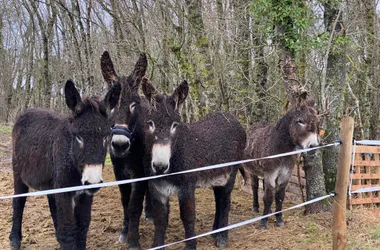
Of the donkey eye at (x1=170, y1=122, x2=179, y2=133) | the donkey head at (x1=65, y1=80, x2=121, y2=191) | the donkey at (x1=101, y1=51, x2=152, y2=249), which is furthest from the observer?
the donkey at (x1=101, y1=51, x2=152, y2=249)

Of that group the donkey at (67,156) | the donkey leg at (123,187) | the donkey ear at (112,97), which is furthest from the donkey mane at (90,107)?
the donkey leg at (123,187)

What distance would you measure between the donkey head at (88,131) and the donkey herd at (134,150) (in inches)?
0.4

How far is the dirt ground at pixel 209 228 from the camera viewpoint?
5.04 m

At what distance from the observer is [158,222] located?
4.50 metres

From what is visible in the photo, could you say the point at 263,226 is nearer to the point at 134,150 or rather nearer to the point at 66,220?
the point at 134,150

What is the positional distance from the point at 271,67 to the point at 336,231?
6065 mm

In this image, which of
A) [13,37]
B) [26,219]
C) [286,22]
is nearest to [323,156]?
[286,22]

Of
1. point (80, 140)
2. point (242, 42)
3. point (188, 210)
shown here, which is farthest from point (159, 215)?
point (242, 42)

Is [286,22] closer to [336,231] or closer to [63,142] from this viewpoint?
[336,231]

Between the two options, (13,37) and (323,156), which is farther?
(13,37)

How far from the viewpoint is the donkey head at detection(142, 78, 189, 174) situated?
4117 mm

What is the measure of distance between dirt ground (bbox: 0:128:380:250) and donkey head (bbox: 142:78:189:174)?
1.60 meters

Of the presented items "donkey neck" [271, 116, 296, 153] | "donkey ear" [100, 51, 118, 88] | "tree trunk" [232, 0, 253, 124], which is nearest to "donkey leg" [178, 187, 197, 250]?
"donkey ear" [100, 51, 118, 88]

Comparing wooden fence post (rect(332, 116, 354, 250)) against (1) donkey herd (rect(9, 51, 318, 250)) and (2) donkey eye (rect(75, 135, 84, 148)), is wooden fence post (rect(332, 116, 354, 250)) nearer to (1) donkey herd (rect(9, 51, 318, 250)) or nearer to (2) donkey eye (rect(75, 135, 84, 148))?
(1) donkey herd (rect(9, 51, 318, 250))
